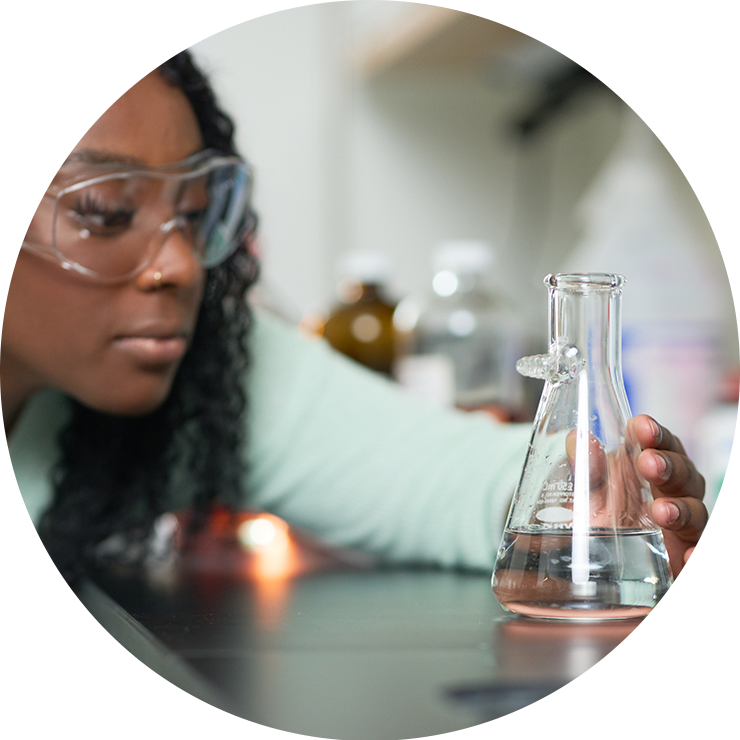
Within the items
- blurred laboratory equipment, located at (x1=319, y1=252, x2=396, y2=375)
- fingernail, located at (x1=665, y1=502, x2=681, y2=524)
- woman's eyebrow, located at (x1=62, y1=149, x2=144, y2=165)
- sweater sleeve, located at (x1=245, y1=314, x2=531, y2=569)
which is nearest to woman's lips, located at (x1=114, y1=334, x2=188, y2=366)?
woman's eyebrow, located at (x1=62, y1=149, x2=144, y2=165)

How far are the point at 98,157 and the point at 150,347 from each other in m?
0.16

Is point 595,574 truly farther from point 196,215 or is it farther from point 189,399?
point 189,399

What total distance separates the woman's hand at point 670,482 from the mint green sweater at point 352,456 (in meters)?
0.28

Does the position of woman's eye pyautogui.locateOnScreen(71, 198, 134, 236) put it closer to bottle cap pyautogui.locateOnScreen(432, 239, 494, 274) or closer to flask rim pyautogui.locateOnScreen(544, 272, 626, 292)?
flask rim pyautogui.locateOnScreen(544, 272, 626, 292)

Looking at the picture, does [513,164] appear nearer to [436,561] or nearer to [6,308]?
[436,561]

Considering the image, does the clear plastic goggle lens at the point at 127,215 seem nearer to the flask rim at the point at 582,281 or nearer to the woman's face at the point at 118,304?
the woman's face at the point at 118,304

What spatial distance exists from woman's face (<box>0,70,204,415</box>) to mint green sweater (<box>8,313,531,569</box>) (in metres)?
0.12

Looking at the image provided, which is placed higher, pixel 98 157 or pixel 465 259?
pixel 465 259

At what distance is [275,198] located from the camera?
1.58 m

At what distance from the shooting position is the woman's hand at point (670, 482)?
39cm

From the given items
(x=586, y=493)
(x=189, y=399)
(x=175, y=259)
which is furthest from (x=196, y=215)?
(x=586, y=493)

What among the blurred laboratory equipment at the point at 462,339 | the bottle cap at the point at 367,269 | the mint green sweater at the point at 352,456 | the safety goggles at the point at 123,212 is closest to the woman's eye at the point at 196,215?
the safety goggles at the point at 123,212

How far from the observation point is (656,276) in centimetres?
146

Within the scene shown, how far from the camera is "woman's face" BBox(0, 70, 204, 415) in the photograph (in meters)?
0.53
